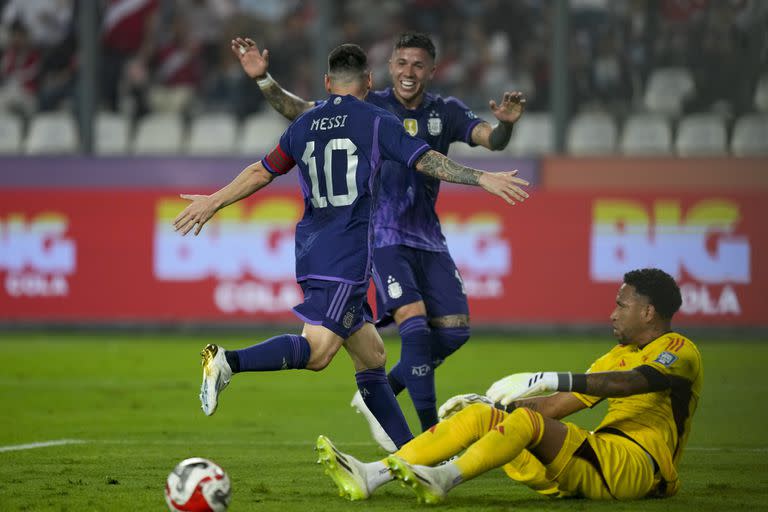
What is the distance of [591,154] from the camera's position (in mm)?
16719

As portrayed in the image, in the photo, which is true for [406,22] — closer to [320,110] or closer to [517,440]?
[320,110]

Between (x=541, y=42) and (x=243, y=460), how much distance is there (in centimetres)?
1144

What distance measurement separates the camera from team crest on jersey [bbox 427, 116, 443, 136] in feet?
26.7

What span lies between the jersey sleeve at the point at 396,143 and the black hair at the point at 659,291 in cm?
121

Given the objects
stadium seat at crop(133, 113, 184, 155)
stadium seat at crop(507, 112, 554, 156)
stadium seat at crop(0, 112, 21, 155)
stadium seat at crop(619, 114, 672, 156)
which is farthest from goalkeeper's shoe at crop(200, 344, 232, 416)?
stadium seat at crop(0, 112, 21, 155)

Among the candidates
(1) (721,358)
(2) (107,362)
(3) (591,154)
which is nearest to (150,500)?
(2) (107,362)

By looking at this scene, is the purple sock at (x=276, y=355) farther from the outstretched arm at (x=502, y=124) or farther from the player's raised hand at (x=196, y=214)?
the outstretched arm at (x=502, y=124)

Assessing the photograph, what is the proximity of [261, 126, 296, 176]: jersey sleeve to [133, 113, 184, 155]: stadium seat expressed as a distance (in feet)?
37.1

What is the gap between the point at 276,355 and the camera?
20.5 ft

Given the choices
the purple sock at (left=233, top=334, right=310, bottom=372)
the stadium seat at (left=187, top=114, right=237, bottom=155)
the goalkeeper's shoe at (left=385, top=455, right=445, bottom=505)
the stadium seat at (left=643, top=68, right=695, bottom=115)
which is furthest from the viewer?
the stadium seat at (left=187, top=114, right=237, bottom=155)

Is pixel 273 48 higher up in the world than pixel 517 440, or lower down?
higher up

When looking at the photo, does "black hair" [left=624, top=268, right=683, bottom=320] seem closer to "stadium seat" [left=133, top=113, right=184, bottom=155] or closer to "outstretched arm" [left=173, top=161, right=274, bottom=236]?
"outstretched arm" [left=173, top=161, right=274, bottom=236]

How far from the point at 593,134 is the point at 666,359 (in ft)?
38.6

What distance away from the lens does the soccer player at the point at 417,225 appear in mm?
7715
